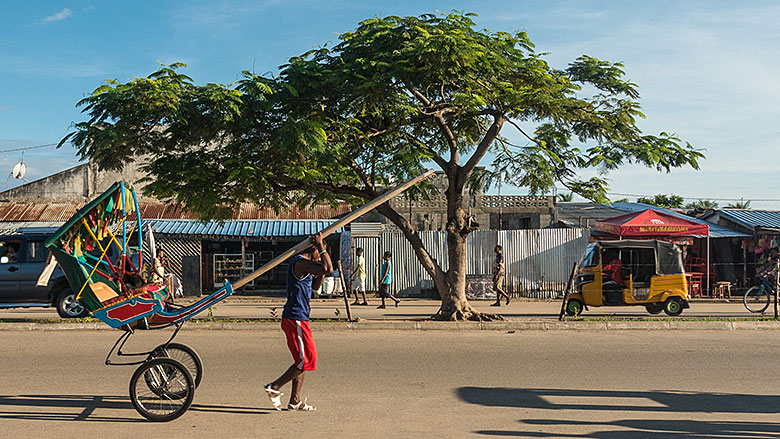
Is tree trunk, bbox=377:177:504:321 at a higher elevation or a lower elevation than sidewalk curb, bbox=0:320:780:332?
higher

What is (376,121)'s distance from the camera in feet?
46.8

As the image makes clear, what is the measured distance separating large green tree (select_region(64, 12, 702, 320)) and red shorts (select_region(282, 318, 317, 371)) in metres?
5.80

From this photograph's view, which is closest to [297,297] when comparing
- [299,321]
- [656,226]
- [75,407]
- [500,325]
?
[299,321]

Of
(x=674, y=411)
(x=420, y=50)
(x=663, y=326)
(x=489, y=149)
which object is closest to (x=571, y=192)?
(x=489, y=149)

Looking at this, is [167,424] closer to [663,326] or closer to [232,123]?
[232,123]

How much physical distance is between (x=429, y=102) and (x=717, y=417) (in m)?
8.75

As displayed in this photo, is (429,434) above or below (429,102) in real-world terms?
below

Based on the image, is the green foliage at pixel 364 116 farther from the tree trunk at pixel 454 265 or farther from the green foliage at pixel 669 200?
the green foliage at pixel 669 200

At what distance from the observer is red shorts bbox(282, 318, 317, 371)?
6504 millimetres

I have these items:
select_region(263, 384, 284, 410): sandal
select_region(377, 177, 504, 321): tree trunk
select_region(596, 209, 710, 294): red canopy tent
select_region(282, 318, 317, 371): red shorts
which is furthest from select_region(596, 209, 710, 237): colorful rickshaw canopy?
select_region(263, 384, 284, 410): sandal

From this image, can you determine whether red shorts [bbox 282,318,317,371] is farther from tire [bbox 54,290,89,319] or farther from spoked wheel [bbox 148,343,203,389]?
tire [bbox 54,290,89,319]

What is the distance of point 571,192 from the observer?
1454 centimetres

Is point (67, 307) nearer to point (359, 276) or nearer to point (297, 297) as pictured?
point (359, 276)

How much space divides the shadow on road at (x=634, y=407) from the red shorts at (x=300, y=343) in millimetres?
1836
